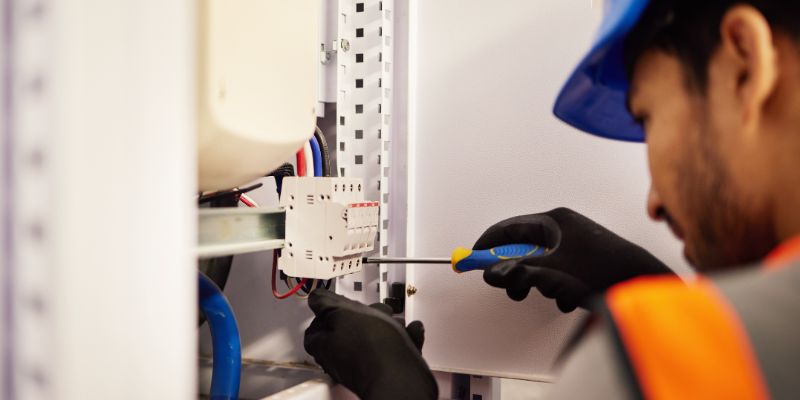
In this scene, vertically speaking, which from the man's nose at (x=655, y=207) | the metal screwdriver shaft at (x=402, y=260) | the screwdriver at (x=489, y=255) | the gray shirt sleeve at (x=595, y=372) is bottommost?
the metal screwdriver shaft at (x=402, y=260)

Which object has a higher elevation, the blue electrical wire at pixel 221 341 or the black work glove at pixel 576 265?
the black work glove at pixel 576 265

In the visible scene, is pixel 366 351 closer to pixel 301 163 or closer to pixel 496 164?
pixel 301 163

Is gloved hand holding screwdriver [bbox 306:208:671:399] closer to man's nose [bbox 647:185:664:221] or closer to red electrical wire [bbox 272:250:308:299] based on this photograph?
red electrical wire [bbox 272:250:308:299]

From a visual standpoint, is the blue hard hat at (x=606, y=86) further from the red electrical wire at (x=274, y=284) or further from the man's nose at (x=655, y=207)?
the red electrical wire at (x=274, y=284)

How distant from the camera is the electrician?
11.4 inches

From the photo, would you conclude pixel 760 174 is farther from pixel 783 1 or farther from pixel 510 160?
pixel 510 160

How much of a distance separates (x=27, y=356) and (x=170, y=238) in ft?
0.36

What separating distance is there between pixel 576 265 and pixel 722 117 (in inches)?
25.8

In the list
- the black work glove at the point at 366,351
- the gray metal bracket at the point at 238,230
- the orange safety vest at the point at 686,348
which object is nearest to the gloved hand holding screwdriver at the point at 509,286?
the black work glove at the point at 366,351

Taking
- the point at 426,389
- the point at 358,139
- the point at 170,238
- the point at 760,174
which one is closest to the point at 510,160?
the point at 358,139

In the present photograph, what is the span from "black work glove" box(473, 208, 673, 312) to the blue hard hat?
0.24 meters

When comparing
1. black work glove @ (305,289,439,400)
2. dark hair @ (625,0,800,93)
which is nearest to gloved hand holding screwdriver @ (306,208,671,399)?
black work glove @ (305,289,439,400)

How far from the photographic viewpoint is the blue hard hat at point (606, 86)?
594mm

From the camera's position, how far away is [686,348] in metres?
0.29
